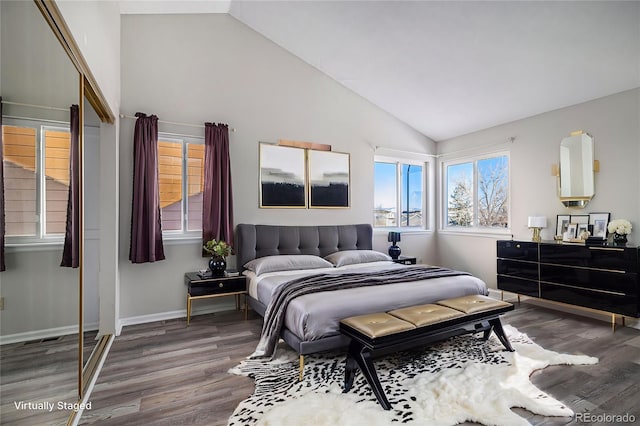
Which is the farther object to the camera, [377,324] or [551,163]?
[551,163]

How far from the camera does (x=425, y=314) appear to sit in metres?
2.55

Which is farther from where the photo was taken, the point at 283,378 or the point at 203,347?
the point at 203,347

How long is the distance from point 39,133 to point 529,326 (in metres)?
4.48

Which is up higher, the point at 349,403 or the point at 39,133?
the point at 39,133

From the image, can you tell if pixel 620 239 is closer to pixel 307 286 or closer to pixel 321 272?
pixel 321 272

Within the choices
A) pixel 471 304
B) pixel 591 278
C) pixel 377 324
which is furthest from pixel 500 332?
pixel 591 278

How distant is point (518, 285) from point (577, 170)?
1641 mm

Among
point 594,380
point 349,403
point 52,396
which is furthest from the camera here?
point 594,380

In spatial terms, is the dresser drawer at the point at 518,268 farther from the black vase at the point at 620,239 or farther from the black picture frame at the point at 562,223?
the black vase at the point at 620,239

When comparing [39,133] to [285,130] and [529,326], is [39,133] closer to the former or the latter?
[285,130]

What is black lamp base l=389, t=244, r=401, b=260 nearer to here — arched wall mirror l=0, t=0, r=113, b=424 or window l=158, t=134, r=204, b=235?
window l=158, t=134, r=204, b=235

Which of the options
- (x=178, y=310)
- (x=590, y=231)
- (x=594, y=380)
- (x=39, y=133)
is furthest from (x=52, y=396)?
(x=590, y=231)

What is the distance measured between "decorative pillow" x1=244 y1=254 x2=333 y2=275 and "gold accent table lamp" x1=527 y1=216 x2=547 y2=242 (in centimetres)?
275

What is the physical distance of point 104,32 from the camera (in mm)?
2832
